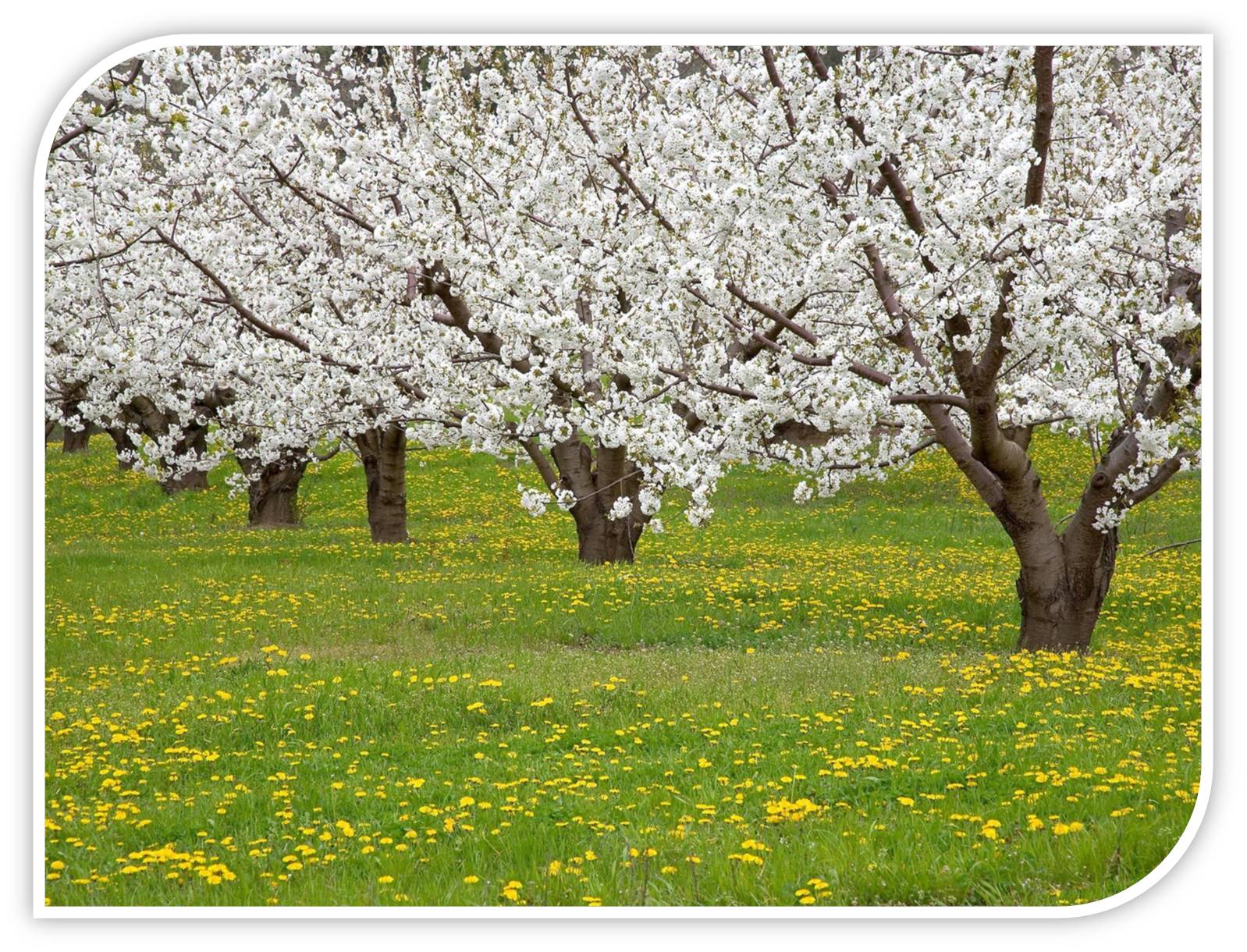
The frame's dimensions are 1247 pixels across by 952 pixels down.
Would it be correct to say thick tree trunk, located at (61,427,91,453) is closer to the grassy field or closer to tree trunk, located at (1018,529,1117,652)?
the grassy field

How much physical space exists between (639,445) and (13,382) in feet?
12.8

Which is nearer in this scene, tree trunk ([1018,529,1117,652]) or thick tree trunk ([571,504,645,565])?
tree trunk ([1018,529,1117,652])

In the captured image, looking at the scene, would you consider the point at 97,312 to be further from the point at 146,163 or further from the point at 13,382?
the point at 13,382

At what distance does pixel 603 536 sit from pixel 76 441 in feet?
23.7

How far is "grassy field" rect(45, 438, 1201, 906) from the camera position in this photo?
4719mm

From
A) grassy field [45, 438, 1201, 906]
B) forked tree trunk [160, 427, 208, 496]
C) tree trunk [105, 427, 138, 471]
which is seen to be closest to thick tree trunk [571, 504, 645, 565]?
grassy field [45, 438, 1201, 906]

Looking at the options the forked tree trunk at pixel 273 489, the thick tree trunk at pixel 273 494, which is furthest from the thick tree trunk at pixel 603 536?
the thick tree trunk at pixel 273 494

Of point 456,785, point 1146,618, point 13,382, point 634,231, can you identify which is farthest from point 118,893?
point 1146,618

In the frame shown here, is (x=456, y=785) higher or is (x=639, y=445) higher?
(x=639, y=445)

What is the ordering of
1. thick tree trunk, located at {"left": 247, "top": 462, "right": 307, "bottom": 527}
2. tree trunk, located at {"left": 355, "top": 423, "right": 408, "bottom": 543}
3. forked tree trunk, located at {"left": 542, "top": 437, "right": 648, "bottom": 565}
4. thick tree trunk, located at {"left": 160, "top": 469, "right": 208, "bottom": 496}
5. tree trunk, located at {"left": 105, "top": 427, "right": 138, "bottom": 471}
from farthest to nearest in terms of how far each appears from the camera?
thick tree trunk, located at {"left": 160, "top": 469, "right": 208, "bottom": 496}, tree trunk, located at {"left": 105, "top": 427, "right": 138, "bottom": 471}, thick tree trunk, located at {"left": 247, "top": 462, "right": 307, "bottom": 527}, tree trunk, located at {"left": 355, "top": 423, "right": 408, "bottom": 543}, forked tree trunk, located at {"left": 542, "top": 437, "right": 648, "bottom": 565}

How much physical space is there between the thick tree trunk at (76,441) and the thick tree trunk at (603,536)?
564 centimetres

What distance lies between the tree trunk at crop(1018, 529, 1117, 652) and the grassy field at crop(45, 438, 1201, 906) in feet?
0.88

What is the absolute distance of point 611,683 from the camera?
6980 millimetres

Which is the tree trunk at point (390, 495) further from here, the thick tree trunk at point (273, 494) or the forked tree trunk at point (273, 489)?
A: the thick tree trunk at point (273, 494)
